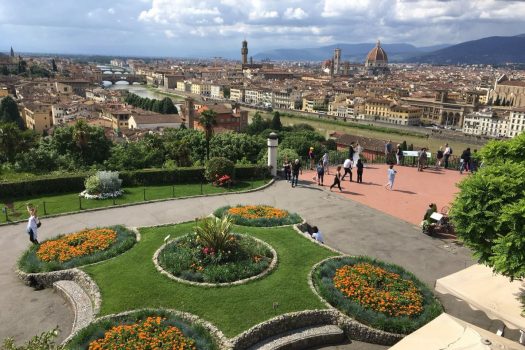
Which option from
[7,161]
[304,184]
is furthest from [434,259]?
[7,161]

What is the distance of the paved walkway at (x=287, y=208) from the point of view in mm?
9555

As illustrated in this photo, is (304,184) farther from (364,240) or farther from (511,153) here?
(511,153)

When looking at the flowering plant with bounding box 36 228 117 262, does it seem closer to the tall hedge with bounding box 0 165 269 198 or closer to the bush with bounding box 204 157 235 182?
the tall hedge with bounding box 0 165 269 198

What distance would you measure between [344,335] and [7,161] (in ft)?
82.1

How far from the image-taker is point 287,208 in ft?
52.2

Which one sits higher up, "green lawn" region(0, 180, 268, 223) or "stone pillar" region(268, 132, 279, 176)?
"stone pillar" region(268, 132, 279, 176)

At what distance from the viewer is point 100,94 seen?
11769 cm

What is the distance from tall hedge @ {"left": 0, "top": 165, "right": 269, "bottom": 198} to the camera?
1756 cm

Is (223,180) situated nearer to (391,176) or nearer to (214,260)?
(391,176)

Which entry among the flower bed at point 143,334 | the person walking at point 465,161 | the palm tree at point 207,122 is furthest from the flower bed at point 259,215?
the palm tree at point 207,122

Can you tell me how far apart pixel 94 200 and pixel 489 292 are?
46.5 feet

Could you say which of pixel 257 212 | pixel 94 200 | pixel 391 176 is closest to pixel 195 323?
pixel 257 212

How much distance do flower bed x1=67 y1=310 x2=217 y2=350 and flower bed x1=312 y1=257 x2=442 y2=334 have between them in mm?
3083

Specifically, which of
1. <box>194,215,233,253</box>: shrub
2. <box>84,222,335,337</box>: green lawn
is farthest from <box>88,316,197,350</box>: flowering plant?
<box>194,215,233,253</box>: shrub
